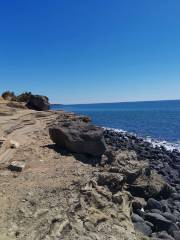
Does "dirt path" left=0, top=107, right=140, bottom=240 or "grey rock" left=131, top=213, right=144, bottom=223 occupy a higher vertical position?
"dirt path" left=0, top=107, right=140, bottom=240

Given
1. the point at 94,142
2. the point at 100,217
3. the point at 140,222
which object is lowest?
the point at 140,222

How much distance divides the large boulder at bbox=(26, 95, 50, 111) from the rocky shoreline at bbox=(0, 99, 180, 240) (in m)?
12.6

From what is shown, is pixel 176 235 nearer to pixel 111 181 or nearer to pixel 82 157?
pixel 111 181

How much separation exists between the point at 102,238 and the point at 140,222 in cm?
362

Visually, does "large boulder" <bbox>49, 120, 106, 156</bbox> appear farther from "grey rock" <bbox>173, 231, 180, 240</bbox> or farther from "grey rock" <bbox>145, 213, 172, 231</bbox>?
"grey rock" <bbox>173, 231, 180, 240</bbox>

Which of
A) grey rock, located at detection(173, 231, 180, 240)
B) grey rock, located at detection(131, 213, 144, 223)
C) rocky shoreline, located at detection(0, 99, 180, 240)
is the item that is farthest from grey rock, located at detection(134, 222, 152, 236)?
grey rock, located at detection(173, 231, 180, 240)

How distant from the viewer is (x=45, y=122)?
24.9 meters

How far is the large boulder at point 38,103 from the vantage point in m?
34.3

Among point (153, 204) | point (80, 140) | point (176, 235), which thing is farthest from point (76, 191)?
point (80, 140)

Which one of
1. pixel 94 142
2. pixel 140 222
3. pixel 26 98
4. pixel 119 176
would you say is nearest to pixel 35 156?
pixel 94 142

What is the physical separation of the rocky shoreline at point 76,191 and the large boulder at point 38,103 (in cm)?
1264

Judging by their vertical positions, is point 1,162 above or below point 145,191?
above

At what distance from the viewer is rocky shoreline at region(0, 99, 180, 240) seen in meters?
9.55

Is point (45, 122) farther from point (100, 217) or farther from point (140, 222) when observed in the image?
point (100, 217)
